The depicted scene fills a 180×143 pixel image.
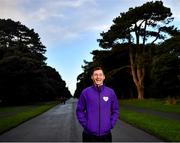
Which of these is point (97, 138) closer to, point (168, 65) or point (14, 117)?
Answer: point (14, 117)

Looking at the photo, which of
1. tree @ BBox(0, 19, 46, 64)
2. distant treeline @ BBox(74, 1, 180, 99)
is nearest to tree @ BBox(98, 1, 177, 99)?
distant treeline @ BBox(74, 1, 180, 99)

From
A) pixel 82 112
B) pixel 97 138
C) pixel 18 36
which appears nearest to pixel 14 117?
pixel 82 112

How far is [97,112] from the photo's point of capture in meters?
6.65

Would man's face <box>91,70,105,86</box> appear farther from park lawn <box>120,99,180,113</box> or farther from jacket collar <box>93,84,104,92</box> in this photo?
park lawn <box>120,99,180,113</box>

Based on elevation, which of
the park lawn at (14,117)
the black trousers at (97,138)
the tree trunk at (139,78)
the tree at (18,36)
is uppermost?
the tree at (18,36)

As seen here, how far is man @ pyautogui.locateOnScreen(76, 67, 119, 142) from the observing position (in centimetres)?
661

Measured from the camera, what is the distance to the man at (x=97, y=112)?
6613mm

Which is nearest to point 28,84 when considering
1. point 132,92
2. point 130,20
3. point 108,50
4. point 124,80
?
point 108,50

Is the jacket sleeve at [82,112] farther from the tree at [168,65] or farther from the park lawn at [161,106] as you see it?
the tree at [168,65]

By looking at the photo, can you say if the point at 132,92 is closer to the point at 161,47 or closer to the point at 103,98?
the point at 161,47

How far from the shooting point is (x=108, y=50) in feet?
258

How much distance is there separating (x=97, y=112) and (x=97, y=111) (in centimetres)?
2

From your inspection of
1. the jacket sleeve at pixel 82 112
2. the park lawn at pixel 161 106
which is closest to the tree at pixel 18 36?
the park lawn at pixel 161 106

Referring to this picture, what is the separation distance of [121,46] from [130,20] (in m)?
7.42
